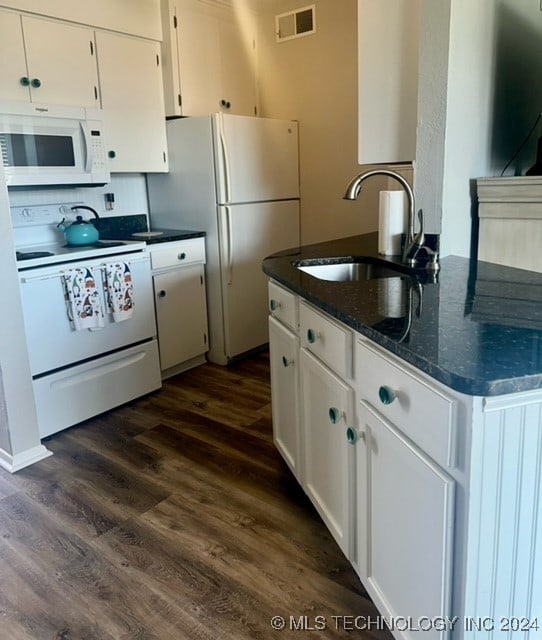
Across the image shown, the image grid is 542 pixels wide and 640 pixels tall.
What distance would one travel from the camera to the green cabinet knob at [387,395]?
3.96ft

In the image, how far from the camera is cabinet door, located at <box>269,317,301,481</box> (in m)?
2.01

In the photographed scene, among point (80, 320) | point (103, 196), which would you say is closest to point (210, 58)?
point (103, 196)

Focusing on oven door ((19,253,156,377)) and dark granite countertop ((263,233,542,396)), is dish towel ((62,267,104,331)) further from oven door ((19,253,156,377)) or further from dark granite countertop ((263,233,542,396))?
dark granite countertop ((263,233,542,396))

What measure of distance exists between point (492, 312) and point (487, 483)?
1.64 feet

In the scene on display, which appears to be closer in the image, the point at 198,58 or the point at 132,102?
the point at 132,102

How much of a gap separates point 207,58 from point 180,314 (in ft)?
5.91

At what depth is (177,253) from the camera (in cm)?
342

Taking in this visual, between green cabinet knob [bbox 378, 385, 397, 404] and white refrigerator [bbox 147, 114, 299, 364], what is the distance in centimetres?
247

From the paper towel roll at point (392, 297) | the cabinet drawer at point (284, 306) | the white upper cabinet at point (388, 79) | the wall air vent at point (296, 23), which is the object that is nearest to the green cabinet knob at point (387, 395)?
the paper towel roll at point (392, 297)

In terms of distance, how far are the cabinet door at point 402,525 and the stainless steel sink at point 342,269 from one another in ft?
3.03

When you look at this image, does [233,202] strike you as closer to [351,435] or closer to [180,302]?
[180,302]

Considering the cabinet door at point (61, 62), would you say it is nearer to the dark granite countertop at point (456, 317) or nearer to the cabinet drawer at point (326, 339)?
the dark granite countertop at point (456, 317)

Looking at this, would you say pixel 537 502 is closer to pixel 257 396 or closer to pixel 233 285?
pixel 257 396

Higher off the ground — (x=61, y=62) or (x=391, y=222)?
(x=61, y=62)
